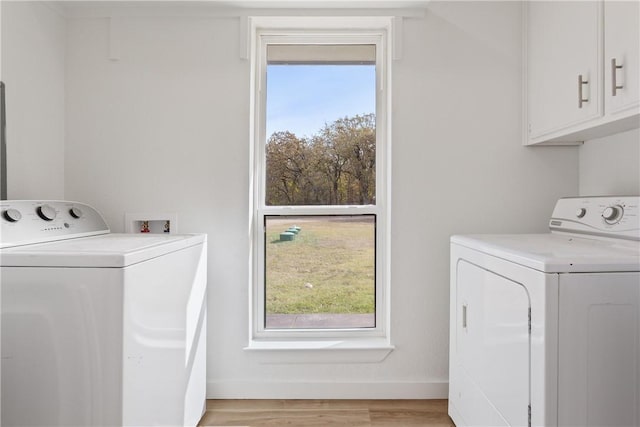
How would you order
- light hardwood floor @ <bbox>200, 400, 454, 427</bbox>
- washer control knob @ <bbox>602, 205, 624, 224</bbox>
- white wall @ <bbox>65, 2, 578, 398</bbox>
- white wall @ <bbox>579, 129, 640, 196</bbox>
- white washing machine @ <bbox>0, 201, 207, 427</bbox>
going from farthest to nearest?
1. white wall @ <bbox>65, 2, 578, 398</bbox>
2. light hardwood floor @ <bbox>200, 400, 454, 427</bbox>
3. white wall @ <bbox>579, 129, 640, 196</bbox>
4. washer control knob @ <bbox>602, 205, 624, 224</bbox>
5. white washing machine @ <bbox>0, 201, 207, 427</bbox>

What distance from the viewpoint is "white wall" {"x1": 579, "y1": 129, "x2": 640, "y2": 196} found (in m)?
1.60

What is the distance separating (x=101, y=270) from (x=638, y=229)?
1810 mm

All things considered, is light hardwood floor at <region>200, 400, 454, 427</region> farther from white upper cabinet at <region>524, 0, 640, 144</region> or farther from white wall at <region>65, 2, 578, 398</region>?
white upper cabinet at <region>524, 0, 640, 144</region>

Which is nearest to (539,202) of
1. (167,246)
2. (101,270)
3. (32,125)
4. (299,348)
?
(299,348)

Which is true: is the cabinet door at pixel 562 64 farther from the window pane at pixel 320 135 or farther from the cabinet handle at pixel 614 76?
the window pane at pixel 320 135

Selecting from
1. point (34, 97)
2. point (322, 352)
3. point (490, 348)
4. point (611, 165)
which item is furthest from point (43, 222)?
point (611, 165)

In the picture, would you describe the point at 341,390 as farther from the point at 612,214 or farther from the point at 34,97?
the point at 34,97

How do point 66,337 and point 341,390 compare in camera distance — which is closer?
point 66,337

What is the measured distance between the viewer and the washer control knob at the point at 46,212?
1.45m

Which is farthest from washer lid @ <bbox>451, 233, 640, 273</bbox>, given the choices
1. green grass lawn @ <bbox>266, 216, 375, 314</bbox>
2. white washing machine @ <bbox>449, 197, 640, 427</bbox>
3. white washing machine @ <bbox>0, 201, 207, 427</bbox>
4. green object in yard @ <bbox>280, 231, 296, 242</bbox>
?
white washing machine @ <bbox>0, 201, 207, 427</bbox>

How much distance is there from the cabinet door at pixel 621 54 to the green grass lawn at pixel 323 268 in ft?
3.96

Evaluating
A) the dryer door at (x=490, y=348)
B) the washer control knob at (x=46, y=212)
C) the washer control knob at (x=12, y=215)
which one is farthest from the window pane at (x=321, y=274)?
the washer control knob at (x=12, y=215)

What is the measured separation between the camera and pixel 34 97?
1.77m

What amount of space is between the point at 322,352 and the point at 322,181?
37.4 inches
